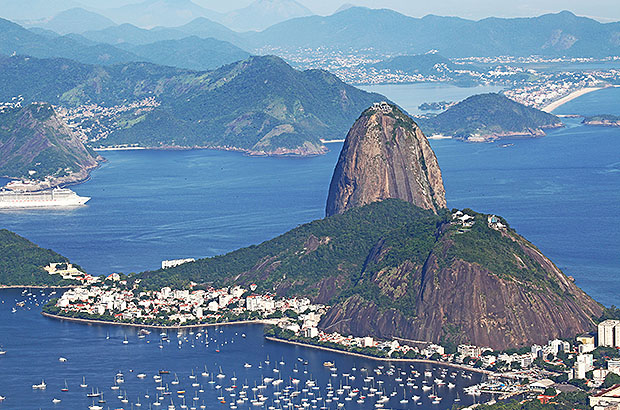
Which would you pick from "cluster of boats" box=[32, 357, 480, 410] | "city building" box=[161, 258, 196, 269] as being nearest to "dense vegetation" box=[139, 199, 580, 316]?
"city building" box=[161, 258, 196, 269]

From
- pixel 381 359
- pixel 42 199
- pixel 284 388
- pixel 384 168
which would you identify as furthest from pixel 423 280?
pixel 42 199

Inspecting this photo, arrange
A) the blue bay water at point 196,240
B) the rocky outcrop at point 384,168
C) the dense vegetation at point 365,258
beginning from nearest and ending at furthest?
1. the blue bay water at point 196,240
2. the dense vegetation at point 365,258
3. the rocky outcrop at point 384,168

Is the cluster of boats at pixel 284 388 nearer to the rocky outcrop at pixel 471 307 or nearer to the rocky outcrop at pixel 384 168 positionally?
the rocky outcrop at pixel 471 307

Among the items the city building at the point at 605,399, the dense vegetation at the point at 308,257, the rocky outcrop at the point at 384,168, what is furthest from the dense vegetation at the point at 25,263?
the city building at the point at 605,399

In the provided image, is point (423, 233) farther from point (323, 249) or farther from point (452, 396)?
point (452, 396)

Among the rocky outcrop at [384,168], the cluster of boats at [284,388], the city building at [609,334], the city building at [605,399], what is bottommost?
the cluster of boats at [284,388]

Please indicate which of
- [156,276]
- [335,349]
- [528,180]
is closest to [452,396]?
[335,349]
